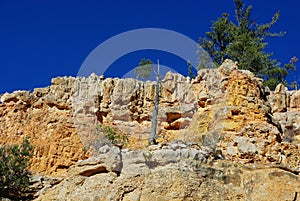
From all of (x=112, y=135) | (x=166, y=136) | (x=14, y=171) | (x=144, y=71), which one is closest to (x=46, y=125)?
(x=112, y=135)

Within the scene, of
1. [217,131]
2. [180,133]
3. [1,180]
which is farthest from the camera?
[180,133]

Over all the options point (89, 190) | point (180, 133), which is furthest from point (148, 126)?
point (89, 190)

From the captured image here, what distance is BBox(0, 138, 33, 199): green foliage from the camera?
16156mm

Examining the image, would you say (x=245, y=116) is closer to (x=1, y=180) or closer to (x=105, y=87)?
(x=105, y=87)

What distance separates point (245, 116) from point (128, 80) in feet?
19.4

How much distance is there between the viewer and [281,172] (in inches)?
526

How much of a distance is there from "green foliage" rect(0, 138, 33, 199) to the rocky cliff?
69 centimetres

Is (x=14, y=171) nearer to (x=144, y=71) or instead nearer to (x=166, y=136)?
(x=166, y=136)

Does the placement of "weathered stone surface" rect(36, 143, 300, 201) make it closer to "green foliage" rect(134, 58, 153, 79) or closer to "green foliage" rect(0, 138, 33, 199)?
"green foliage" rect(0, 138, 33, 199)

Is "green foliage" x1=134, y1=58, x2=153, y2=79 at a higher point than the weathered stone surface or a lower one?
higher

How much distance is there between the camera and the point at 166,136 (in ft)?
71.3

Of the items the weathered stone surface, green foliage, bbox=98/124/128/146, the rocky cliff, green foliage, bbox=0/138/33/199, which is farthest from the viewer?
green foliage, bbox=98/124/128/146

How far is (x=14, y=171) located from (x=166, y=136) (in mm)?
6742

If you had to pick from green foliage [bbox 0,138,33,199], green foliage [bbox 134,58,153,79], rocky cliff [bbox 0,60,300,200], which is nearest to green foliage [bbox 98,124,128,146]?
rocky cliff [bbox 0,60,300,200]
